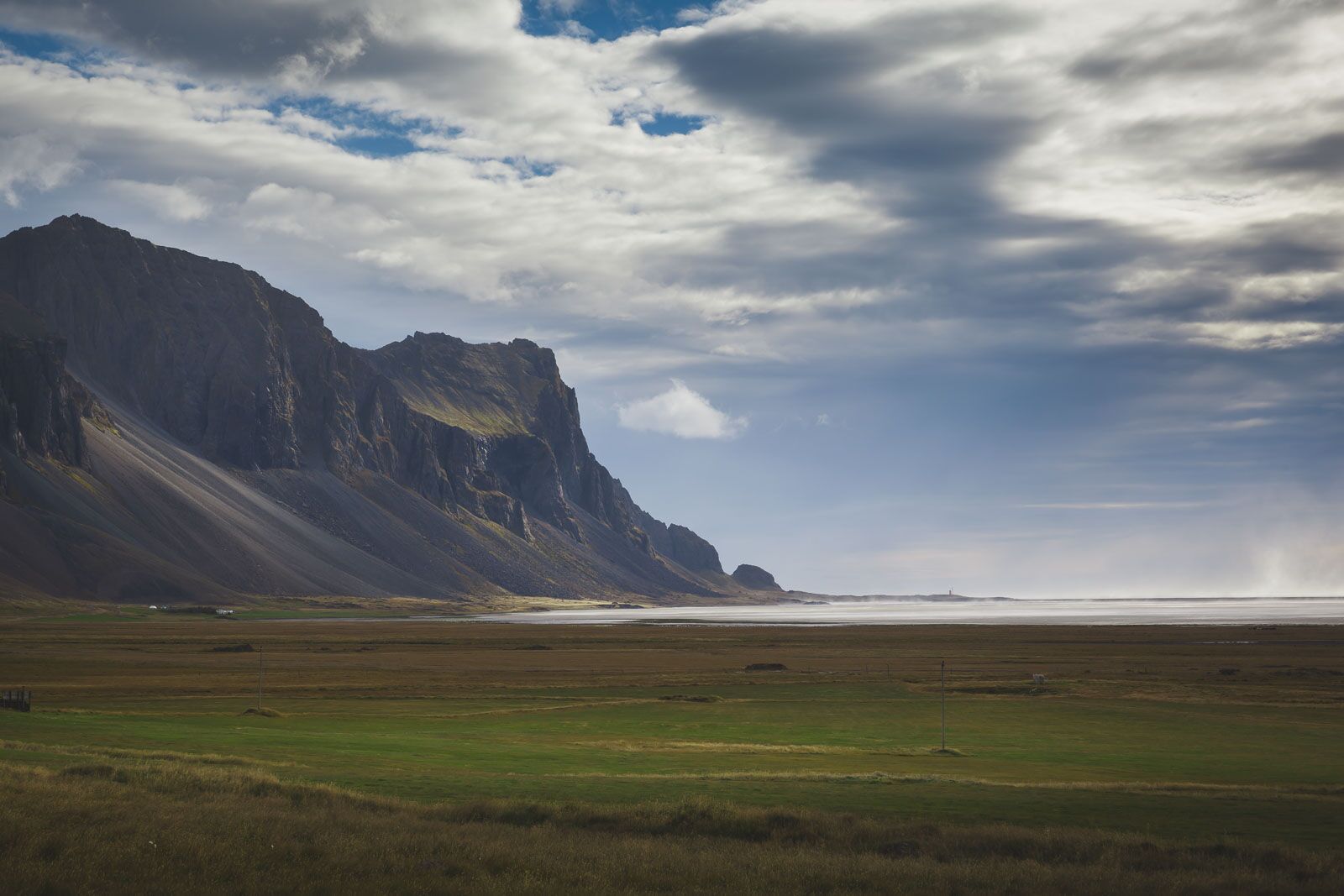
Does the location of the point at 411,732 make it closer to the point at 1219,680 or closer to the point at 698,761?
the point at 698,761

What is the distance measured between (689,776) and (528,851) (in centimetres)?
1768

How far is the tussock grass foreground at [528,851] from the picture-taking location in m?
21.1

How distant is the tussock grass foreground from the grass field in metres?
0.12

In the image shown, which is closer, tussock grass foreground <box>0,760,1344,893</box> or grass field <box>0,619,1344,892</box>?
tussock grass foreground <box>0,760,1344,893</box>

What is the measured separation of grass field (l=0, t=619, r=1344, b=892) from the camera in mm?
23000

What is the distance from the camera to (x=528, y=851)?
24.1 meters

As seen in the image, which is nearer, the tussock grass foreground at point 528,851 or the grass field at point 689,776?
the tussock grass foreground at point 528,851

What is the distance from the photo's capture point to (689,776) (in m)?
41.0

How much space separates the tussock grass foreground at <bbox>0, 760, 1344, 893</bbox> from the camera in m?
21.1

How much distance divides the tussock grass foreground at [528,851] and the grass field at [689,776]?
0.12m

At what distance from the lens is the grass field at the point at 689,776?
75.5 feet

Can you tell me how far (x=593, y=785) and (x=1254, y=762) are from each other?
30.3 metres

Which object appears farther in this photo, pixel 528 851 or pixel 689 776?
pixel 689 776

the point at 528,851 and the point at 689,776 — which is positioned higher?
the point at 528,851
